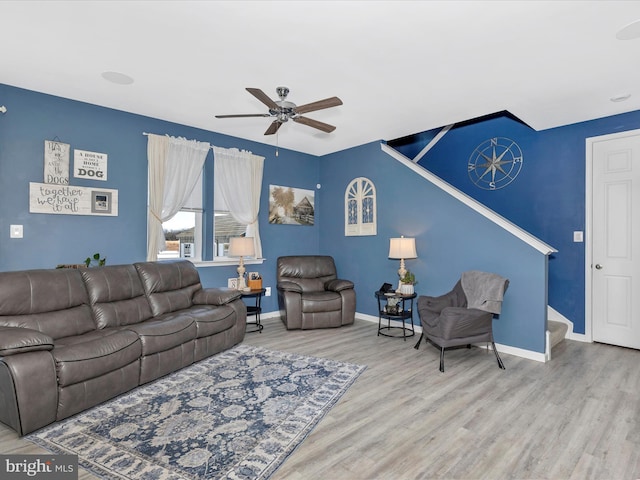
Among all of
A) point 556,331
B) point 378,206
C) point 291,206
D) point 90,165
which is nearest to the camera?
point 90,165

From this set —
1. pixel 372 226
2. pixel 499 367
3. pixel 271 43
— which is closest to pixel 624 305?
pixel 499 367

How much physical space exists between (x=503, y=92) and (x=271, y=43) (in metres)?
2.49

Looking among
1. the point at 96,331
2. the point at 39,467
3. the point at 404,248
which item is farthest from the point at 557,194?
the point at 39,467

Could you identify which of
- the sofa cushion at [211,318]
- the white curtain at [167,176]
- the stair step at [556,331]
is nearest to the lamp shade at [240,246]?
the white curtain at [167,176]

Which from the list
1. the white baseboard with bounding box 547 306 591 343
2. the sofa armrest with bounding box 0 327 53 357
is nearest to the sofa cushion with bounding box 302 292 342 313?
the white baseboard with bounding box 547 306 591 343

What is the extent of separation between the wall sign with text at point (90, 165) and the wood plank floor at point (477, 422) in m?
2.68

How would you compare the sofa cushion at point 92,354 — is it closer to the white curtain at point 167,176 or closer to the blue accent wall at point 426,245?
the white curtain at point 167,176

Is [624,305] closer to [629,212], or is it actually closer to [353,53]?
[629,212]

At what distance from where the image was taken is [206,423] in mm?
2393

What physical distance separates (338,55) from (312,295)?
10.5 feet

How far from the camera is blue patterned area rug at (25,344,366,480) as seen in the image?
194 cm

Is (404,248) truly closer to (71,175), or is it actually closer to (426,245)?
(426,245)

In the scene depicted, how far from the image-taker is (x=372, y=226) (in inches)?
219

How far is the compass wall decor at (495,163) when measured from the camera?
505 centimetres
